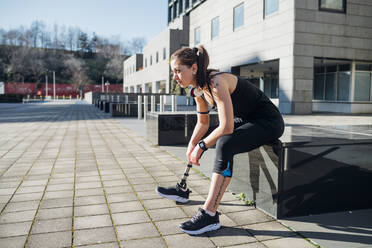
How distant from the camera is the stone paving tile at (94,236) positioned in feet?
7.88

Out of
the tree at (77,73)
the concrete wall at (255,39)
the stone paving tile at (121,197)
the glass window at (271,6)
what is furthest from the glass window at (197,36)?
the tree at (77,73)

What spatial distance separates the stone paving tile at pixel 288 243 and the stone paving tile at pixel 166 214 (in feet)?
2.79

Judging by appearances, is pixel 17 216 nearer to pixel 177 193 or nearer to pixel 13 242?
pixel 13 242

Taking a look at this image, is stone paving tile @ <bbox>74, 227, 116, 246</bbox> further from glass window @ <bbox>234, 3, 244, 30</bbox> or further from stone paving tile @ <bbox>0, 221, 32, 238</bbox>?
glass window @ <bbox>234, 3, 244, 30</bbox>

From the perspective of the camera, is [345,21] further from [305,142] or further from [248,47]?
[305,142]

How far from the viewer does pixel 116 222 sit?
9.07 ft

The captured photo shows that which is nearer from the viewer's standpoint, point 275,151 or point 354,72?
point 275,151

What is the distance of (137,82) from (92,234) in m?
50.5

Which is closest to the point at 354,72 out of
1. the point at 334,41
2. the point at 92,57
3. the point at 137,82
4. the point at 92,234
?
the point at 334,41

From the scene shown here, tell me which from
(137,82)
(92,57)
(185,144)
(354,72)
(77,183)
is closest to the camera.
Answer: (77,183)

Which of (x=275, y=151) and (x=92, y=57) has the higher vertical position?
(x=92, y=57)

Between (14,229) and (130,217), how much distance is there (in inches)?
38.3

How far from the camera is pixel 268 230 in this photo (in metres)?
2.62

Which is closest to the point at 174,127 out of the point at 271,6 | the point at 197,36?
the point at 271,6
